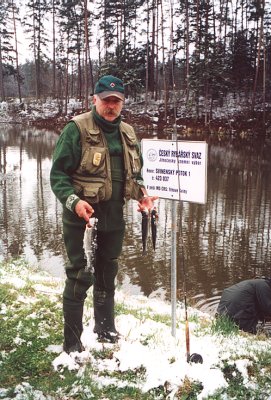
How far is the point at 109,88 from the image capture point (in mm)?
3447

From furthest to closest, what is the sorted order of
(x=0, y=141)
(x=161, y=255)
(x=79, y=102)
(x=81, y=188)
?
(x=79, y=102) → (x=0, y=141) → (x=161, y=255) → (x=81, y=188)

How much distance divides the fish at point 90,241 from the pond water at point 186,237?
1.96 metres

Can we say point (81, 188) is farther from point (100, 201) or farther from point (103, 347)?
point (103, 347)

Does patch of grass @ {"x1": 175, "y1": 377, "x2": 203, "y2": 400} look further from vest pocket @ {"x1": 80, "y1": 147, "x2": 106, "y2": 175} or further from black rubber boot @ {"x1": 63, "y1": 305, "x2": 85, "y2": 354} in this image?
vest pocket @ {"x1": 80, "y1": 147, "x2": 106, "y2": 175}

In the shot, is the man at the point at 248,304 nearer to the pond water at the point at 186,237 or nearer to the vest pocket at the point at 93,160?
the pond water at the point at 186,237

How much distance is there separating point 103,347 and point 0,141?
2824 centimetres

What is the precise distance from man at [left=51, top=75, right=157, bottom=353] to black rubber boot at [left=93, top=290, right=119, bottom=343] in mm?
163

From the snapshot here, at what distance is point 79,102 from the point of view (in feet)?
153

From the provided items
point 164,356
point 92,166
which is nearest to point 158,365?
point 164,356

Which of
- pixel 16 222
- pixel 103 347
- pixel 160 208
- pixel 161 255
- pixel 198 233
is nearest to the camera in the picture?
pixel 103 347

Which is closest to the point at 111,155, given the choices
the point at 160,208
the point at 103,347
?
the point at 103,347

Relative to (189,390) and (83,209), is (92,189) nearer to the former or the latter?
(83,209)

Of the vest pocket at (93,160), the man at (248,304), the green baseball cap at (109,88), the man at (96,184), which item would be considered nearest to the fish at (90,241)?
the man at (96,184)

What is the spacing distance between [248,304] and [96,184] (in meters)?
3.20
